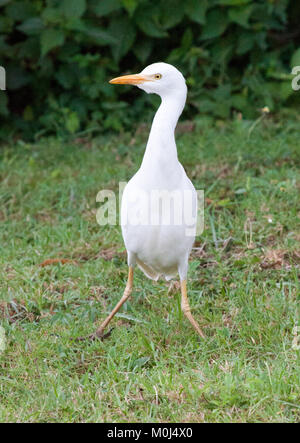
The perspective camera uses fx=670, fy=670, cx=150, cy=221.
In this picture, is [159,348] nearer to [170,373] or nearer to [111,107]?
[170,373]

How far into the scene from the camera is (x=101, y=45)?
663 centimetres

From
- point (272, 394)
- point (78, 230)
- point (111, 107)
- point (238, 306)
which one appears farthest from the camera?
point (111, 107)

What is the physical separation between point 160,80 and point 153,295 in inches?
55.1

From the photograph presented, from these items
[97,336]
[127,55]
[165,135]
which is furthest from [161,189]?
[127,55]

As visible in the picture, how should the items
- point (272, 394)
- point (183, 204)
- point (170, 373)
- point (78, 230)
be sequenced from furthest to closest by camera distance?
point (78, 230) < point (183, 204) < point (170, 373) < point (272, 394)

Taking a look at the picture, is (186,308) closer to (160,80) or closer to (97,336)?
(97,336)

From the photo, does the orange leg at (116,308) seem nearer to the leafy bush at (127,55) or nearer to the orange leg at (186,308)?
the orange leg at (186,308)

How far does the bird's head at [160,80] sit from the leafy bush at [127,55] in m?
2.87

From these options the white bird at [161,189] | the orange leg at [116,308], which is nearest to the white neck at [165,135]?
the white bird at [161,189]

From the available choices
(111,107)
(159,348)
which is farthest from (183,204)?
(111,107)

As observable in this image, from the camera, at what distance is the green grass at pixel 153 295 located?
304cm

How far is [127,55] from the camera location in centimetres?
696

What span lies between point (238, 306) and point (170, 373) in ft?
2.67

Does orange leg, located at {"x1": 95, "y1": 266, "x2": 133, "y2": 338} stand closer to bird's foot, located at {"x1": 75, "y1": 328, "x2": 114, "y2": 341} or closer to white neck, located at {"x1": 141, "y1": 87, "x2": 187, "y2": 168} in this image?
bird's foot, located at {"x1": 75, "y1": 328, "x2": 114, "y2": 341}
